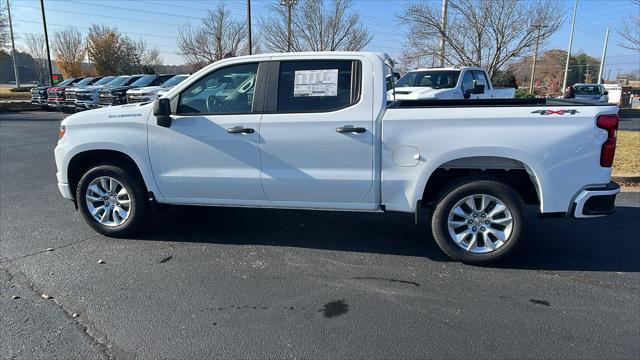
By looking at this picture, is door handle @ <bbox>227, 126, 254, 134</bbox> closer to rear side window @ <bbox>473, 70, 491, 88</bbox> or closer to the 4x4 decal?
the 4x4 decal

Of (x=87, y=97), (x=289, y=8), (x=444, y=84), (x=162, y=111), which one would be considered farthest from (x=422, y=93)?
(x=289, y=8)

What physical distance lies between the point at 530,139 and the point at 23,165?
957 cm

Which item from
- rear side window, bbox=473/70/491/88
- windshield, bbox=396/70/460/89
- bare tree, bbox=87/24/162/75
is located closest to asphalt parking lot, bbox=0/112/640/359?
windshield, bbox=396/70/460/89

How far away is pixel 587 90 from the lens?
2648 centimetres

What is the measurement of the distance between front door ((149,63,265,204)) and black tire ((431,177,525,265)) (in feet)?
5.72

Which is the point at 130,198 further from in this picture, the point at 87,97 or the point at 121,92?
the point at 87,97

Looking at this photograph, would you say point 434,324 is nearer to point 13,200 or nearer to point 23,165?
point 13,200

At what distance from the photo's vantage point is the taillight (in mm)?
3738

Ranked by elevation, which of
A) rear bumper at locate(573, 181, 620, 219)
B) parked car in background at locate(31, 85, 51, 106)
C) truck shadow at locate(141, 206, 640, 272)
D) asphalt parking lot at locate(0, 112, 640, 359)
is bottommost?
asphalt parking lot at locate(0, 112, 640, 359)

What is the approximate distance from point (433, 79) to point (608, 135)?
8738 millimetres

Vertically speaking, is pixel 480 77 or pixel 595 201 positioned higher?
pixel 480 77

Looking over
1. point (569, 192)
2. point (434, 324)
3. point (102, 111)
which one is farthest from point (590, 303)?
point (102, 111)

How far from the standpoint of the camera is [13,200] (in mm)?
6539

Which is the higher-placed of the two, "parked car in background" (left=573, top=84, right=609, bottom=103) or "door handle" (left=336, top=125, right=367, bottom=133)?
"parked car in background" (left=573, top=84, right=609, bottom=103)
